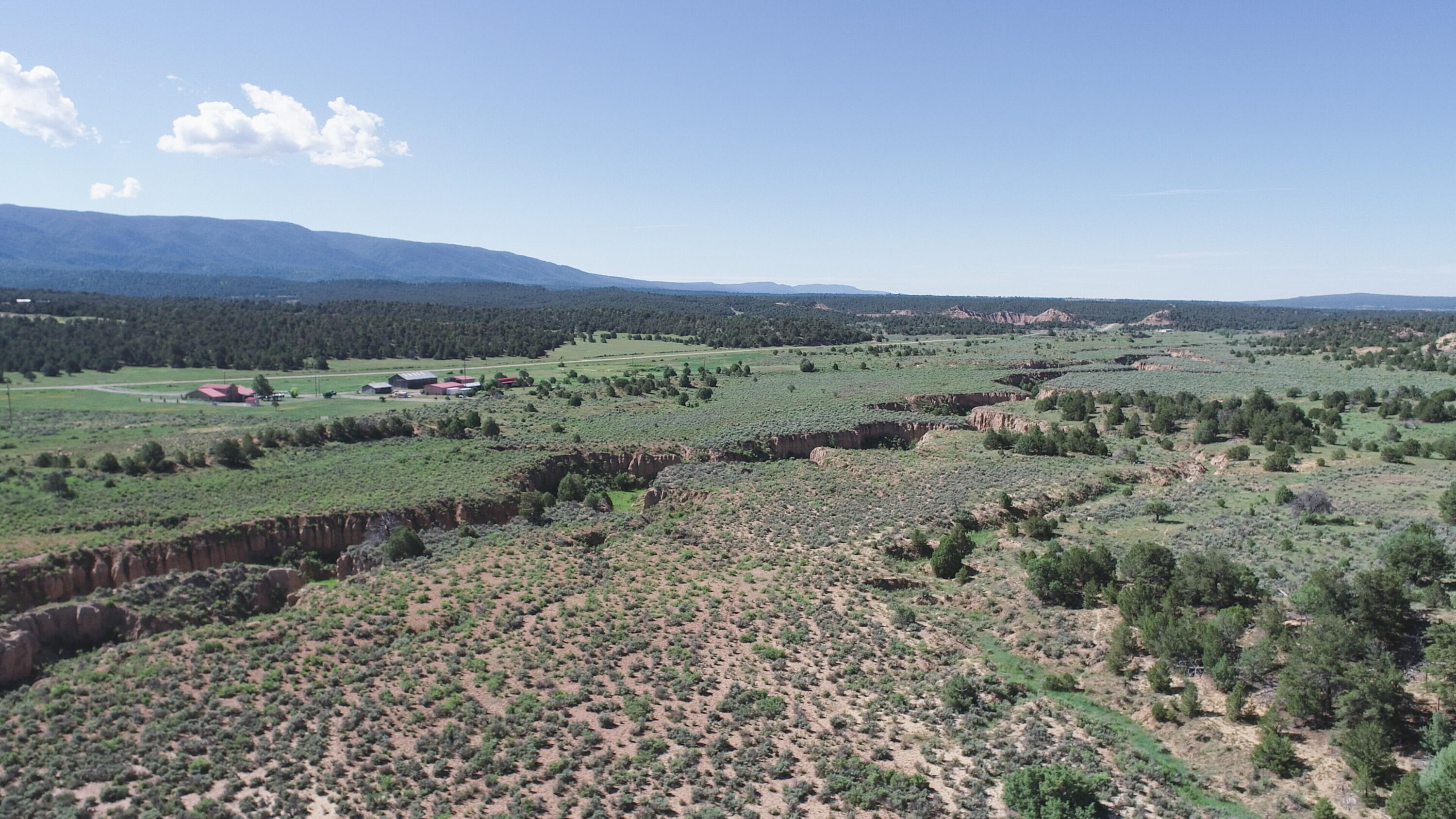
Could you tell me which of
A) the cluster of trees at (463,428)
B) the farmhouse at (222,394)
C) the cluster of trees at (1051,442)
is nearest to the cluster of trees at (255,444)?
the cluster of trees at (463,428)

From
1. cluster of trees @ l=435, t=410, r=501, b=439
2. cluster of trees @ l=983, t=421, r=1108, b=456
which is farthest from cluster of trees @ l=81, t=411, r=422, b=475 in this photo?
cluster of trees @ l=983, t=421, r=1108, b=456

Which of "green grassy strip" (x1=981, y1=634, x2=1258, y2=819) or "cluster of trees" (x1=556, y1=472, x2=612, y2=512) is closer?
"green grassy strip" (x1=981, y1=634, x2=1258, y2=819)

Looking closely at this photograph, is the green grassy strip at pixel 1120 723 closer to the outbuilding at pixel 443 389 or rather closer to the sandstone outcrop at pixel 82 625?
the sandstone outcrop at pixel 82 625

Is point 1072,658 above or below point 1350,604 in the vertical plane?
below

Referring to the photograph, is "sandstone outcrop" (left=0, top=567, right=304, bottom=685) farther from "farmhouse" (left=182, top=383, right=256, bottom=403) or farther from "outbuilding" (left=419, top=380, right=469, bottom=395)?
"outbuilding" (left=419, top=380, right=469, bottom=395)

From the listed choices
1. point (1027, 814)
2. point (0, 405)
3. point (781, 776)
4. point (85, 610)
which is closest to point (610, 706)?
point (781, 776)

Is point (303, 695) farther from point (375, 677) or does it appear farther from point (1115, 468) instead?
point (1115, 468)
